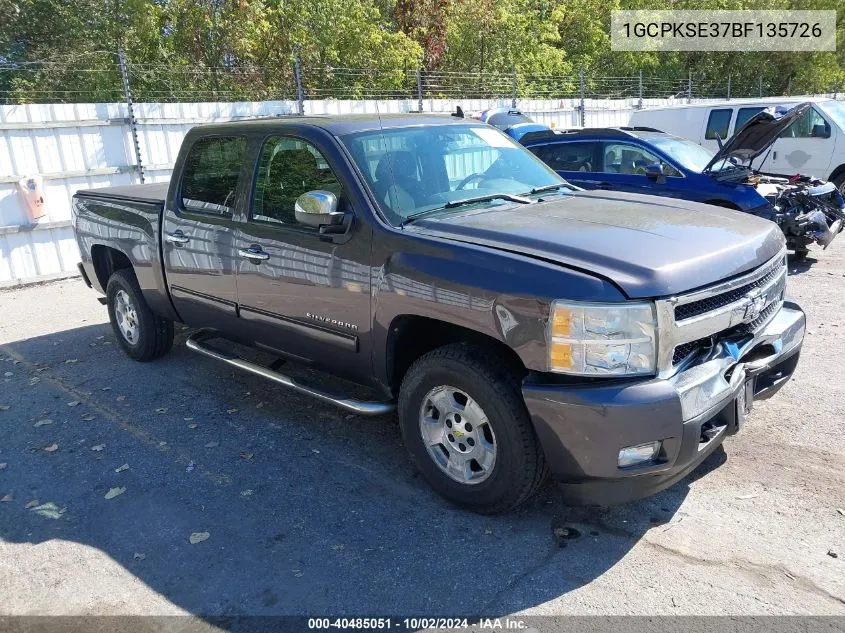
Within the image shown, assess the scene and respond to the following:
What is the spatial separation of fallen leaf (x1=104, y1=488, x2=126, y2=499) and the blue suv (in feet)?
21.5

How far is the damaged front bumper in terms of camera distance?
285 cm

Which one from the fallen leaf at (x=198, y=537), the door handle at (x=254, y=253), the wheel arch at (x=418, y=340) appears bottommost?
the fallen leaf at (x=198, y=537)

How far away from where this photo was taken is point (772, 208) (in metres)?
7.84

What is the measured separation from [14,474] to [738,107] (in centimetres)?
1216

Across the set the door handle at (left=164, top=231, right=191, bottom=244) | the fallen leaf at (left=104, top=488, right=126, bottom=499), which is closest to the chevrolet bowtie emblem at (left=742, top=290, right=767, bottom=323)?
the fallen leaf at (left=104, top=488, right=126, bottom=499)

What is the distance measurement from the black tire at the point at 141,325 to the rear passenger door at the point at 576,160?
5.06 m

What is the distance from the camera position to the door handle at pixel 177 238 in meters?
4.95

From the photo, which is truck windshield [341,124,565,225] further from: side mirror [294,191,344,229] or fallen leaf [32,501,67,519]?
fallen leaf [32,501,67,519]

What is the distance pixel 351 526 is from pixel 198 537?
76cm

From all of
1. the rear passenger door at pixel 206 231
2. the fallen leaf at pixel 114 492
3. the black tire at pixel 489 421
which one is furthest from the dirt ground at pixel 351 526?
the rear passenger door at pixel 206 231

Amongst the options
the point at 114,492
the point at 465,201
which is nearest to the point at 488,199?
the point at 465,201

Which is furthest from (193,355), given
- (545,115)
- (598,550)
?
(545,115)

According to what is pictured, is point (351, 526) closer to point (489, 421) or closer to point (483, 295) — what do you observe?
point (489, 421)

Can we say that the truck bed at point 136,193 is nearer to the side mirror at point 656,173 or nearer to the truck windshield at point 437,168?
the truck windshield at point 437,168
